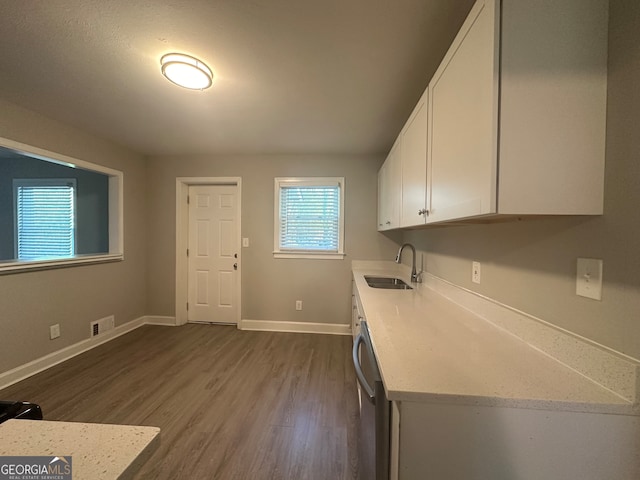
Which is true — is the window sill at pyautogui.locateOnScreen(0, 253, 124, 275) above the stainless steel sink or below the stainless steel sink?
above

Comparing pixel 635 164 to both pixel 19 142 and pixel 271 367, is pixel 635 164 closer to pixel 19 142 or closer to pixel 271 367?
pixel 271 367

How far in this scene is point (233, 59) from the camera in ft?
4.75

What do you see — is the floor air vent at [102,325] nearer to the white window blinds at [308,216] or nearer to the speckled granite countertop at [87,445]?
the white window blinds at [308,216]

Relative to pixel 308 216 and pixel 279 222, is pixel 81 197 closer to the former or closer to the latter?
pixel 279 222

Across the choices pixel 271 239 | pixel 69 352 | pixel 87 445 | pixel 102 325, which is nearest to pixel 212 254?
pixel 271 239

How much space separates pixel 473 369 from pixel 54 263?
11.1 ft

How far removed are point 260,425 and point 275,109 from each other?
94.6 inches

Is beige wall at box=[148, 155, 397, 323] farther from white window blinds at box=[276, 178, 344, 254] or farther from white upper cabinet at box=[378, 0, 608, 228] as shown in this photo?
white upper cabinet at box=[378, 0, 608, 228]

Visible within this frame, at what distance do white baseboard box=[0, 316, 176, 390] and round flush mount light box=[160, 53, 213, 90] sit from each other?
8.96ft

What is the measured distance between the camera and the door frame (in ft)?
10.6

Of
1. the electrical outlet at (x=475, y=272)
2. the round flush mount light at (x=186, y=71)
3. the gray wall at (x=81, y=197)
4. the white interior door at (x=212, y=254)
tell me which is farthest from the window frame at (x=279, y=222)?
the gray wall at (x=81, y=197)

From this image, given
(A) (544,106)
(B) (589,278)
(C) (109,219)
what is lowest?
(B) (589,278)

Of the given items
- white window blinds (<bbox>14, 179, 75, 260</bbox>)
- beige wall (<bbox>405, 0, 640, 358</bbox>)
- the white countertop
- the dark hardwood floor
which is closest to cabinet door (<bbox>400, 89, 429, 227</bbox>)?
beige wall (<bbox>405, 0, 640, 358</bbox>)

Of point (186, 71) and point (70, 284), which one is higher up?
point (186, 71)
